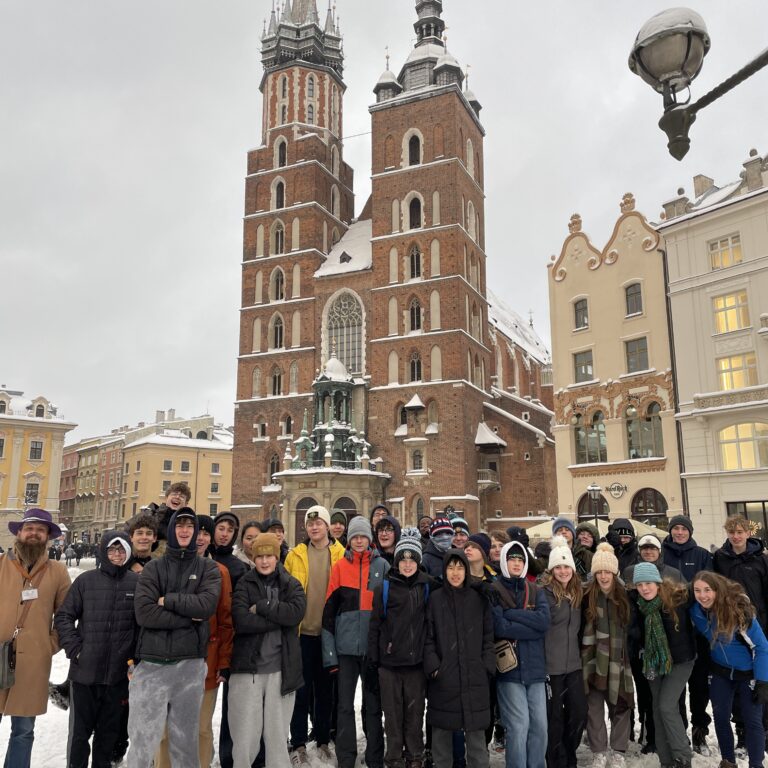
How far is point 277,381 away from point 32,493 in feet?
77.4

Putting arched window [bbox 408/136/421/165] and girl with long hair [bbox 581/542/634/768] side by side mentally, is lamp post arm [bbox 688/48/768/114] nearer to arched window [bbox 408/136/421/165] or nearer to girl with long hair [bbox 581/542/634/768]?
girl with long hair [bbox 581/542/634/768]

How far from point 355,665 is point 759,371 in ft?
53.8

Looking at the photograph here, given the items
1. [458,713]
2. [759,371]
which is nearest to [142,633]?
[458,713]

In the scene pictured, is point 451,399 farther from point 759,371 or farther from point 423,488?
point 759,371

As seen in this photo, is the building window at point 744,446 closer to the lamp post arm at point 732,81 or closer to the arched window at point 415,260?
the lamp post arm at point 732,81

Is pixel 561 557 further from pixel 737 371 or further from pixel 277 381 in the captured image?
pixel 277 381

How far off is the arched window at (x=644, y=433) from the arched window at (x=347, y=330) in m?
15.5

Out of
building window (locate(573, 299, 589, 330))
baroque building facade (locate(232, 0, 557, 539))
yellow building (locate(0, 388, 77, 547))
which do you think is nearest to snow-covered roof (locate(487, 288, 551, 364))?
baroque building facade (locate(232, 0, 557, 539))

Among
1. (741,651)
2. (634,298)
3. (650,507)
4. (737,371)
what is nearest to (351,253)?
(634,298)

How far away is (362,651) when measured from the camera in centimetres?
595

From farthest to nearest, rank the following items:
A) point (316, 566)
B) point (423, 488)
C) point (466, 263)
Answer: point (466, 263) → point (423, 488) → point (316, 566)

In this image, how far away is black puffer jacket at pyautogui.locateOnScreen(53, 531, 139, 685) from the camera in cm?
508

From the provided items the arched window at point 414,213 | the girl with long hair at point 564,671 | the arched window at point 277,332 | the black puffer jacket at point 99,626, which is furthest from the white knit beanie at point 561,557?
the arched window at point 277,332

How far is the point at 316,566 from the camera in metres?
6.48
